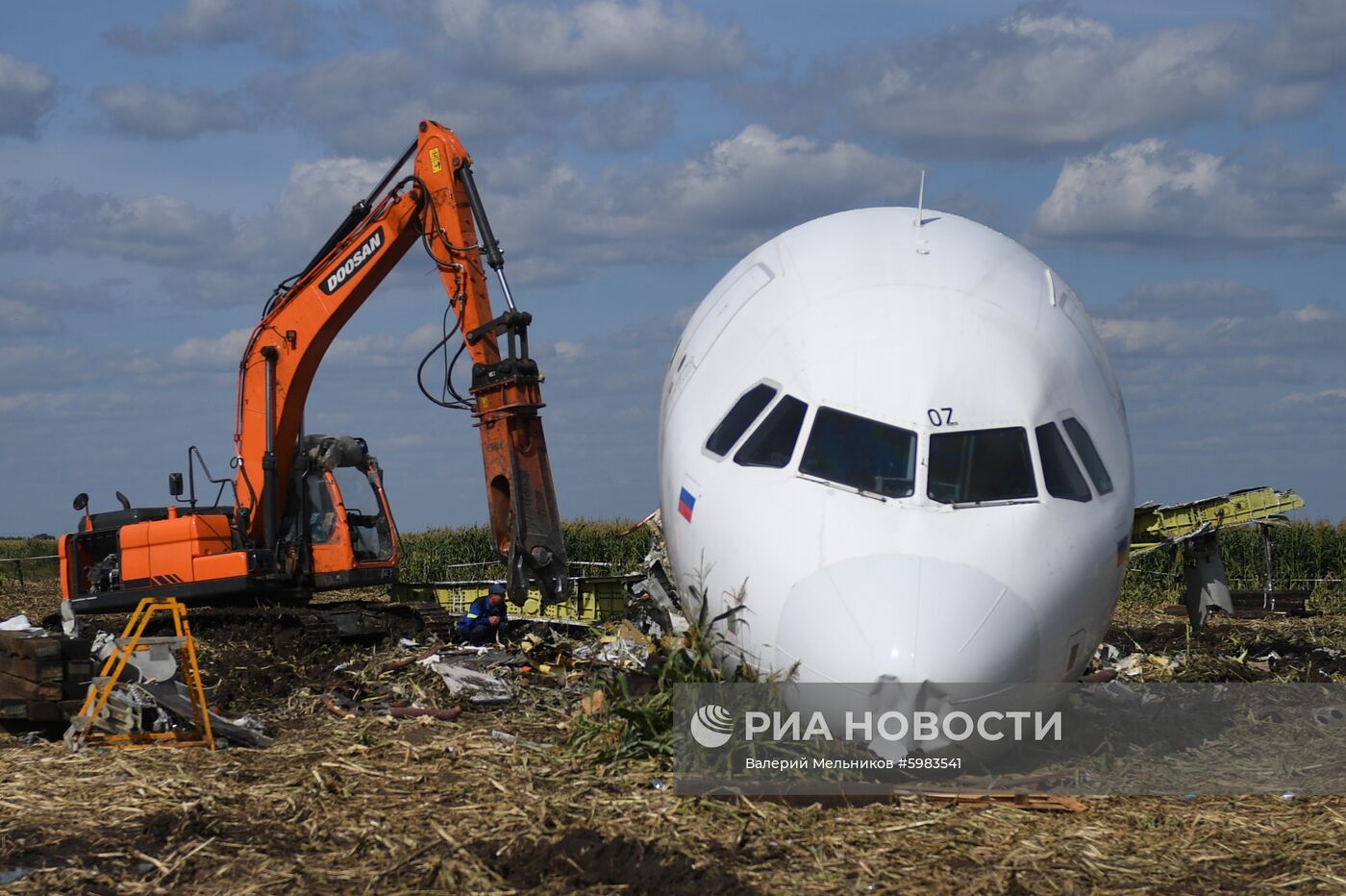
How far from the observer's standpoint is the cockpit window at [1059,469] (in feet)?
28.7

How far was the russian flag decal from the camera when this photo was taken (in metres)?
9.47

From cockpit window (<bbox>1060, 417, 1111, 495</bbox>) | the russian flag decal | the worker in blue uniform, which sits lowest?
the worker in blue uniform

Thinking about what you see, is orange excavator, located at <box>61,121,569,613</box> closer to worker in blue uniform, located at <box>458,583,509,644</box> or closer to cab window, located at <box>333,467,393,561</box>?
cab window, located at <box>333,467,393,561</box>

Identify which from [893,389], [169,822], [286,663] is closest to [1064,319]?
[893,389]

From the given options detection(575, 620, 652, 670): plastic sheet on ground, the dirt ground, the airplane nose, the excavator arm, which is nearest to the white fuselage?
the airplane nose

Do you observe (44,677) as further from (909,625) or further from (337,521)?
(337,521)

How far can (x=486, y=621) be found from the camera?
59.3 ft

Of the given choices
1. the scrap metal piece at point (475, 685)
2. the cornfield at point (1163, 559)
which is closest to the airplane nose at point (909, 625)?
the scrap metal piece at point (475, 685)

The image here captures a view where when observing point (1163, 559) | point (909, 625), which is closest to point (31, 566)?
point (1163, 559)

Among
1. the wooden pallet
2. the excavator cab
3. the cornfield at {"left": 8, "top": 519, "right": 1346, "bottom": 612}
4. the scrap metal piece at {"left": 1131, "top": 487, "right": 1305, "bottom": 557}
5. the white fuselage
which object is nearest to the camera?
the white fuselage

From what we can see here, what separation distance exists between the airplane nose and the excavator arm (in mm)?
8952

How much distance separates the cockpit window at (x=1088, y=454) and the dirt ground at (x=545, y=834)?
1.85 metres

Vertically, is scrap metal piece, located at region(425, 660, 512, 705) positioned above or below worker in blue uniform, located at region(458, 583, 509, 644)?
below

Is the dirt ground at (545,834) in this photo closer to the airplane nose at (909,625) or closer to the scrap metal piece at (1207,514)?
the airplane nose at (909,625)
